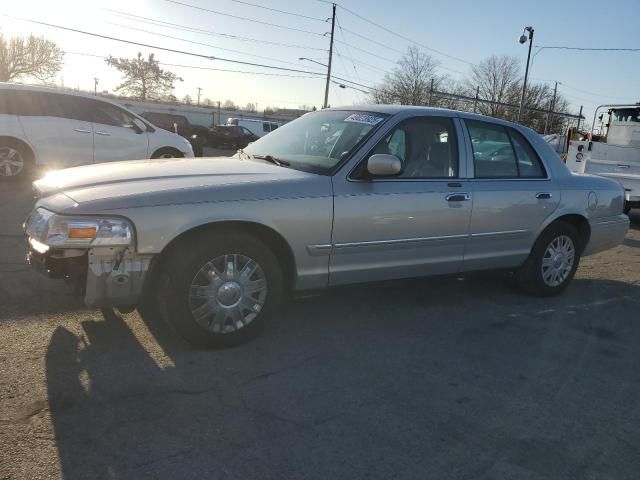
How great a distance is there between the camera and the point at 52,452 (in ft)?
8.17

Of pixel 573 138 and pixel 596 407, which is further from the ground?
pixel 573 138

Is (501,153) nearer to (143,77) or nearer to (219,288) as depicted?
(219,288)

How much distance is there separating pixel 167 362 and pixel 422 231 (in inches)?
83.8

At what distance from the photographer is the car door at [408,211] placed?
3.98m

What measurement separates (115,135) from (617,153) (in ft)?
33.2

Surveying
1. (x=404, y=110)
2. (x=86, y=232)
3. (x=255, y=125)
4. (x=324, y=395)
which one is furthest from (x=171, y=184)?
(x=255, y=125)

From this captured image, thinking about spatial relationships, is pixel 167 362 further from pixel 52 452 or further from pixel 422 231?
pixel 422 231

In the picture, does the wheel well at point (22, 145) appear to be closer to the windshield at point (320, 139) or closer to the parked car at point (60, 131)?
the parked car at point (60, 131)

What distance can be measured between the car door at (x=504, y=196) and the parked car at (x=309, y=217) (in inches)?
0.5

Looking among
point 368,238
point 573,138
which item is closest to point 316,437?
point 368,238

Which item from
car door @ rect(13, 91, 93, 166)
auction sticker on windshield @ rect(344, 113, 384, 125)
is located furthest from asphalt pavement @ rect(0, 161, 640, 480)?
car door @ rect(13, 91, 93, 166)

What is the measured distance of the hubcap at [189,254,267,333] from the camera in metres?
3.51

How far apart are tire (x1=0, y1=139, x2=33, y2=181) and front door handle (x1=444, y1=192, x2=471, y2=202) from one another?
7.92 m

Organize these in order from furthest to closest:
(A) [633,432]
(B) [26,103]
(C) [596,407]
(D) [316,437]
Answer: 1. (B) [26,103]
2. (C) [596,407]
3. (A) [633,432]
4. (D) [316,437]
